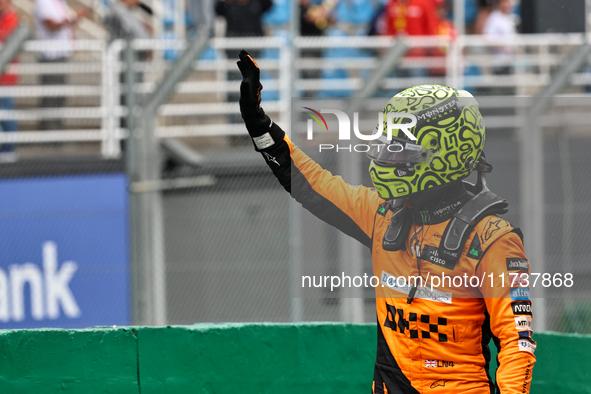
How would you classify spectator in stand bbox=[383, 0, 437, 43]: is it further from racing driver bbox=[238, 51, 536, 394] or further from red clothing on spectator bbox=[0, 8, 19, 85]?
racing driver bbox=[238, 51, 536, 394]

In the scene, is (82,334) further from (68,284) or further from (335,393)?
(68,284)

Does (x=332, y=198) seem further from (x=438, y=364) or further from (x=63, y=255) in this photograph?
(x=63, y=255)

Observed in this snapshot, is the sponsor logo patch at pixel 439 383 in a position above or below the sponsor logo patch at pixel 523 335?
below

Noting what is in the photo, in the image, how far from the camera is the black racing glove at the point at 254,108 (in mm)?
2885

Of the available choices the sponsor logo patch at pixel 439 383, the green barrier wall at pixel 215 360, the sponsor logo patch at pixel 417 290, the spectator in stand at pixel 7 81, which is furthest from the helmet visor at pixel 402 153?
the spectator in stand at pixel 7 81

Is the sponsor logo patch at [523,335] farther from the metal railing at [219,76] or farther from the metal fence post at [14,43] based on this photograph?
the metal fence post at [14,43]

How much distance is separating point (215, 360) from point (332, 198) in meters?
1.06

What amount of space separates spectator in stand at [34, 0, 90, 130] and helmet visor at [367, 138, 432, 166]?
5.13 m

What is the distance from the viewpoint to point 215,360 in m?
3.61

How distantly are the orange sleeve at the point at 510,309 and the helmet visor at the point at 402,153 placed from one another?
41 centimetres

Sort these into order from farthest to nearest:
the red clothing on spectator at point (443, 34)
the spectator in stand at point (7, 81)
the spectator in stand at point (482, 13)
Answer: the spectator in stand at point (482, 13) < the spectator in stand at point (7, 81) < the red clothing on spectator at point (443, 34)

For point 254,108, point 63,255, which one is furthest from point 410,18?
point 254,108

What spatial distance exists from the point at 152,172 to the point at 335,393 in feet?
11.9

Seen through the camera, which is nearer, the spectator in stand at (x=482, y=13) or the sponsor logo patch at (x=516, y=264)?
the sponsor logo patch at (x=516, y=264)
